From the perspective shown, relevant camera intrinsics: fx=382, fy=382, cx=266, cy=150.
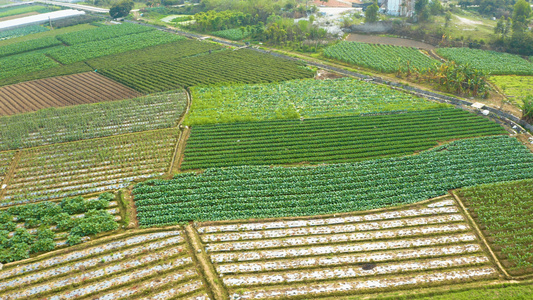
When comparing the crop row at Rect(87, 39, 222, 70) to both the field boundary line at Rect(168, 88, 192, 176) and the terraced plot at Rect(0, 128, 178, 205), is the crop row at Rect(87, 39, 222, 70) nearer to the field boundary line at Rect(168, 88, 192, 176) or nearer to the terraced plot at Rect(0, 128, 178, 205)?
the field boundary line at Rect(168, 88, 192, 176)

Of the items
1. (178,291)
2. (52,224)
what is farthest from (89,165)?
(178,291)

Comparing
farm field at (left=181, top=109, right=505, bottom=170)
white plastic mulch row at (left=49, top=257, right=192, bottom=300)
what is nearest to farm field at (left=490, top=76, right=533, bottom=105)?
farm field at (left=181, top=109, right=505, bottom=170)

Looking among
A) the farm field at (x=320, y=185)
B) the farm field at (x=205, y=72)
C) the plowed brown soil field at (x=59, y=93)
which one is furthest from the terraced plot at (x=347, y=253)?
the plowed brown soil field at (x=59, y=93)

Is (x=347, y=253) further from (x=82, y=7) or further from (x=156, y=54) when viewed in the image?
(x=82, y=7)

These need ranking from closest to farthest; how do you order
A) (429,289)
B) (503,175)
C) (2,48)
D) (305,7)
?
(429,289)
(503,175)
(2,48)
(305,7)

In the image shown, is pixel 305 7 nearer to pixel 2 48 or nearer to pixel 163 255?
pixel 2 48

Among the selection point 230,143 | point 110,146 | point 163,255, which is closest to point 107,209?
point 163,255

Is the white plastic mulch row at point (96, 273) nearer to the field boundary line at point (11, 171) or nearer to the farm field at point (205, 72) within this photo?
the field boundary line at point (11, 171)
